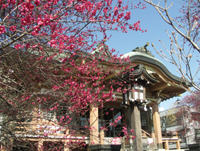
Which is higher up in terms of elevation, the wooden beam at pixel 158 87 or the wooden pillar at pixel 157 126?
the wooden beam at pixel 158 87

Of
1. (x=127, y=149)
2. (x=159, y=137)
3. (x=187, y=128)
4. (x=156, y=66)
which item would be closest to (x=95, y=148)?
(x=127, y=149)

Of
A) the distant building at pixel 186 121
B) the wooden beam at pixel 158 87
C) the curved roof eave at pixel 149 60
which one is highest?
the curved roof eave at pixel 149 60

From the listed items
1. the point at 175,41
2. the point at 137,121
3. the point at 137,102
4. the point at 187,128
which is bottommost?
the point at 187,128

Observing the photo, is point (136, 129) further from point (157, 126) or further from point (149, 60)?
point (157, 126)

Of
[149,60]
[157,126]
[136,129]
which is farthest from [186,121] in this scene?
[136,129]

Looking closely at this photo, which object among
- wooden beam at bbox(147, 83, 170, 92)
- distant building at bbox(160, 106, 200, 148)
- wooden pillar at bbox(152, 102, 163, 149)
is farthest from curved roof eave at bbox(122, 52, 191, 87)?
distant building at bbox(160, 106, 200, 148)

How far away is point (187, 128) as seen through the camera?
1041 inches

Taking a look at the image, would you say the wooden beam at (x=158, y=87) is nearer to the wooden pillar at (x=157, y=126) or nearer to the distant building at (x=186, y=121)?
the wooden pillar at (x=157, y=126)

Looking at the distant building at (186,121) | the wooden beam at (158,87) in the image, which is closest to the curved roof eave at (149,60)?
the wooden beam at (158,87)

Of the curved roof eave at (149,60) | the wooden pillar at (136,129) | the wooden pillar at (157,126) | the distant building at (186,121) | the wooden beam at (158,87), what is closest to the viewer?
the wooden pillar at (136,129)

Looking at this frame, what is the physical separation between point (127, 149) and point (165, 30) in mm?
6297

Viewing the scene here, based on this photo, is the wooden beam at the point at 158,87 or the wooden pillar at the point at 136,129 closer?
the wooden pillar at the point at 136,129

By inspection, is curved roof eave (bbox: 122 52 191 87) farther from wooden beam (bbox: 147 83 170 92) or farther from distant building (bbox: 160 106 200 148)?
distant building (bbox: 160 106 200 148)

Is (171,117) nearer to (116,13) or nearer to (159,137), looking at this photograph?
(159,137)
